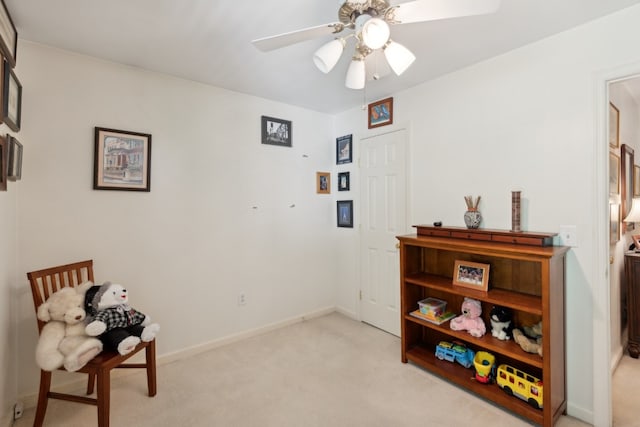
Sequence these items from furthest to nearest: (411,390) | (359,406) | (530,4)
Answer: (411,390)
(359,406)
(530,4)

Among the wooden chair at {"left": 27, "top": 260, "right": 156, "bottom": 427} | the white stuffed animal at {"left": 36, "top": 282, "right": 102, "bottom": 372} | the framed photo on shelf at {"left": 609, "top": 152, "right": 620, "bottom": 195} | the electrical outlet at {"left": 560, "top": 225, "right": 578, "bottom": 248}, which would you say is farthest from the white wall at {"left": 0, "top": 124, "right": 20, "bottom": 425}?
the framed photo on shelf at {"left": 609, "top": 152, "right": 620, "bottom": 195}

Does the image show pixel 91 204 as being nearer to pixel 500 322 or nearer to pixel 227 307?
pixel 227 307

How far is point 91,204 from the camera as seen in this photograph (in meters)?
2.17

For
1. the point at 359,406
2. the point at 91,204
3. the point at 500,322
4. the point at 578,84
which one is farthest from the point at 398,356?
the point at 91,204

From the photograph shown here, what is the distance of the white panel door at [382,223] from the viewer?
2.89 m

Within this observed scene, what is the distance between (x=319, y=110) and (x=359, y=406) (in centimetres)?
289

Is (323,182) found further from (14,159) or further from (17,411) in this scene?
(17,411)

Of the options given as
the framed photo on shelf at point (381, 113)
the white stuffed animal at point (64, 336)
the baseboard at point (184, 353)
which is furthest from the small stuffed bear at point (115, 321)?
the framed photo on shelf at point (381, 113)

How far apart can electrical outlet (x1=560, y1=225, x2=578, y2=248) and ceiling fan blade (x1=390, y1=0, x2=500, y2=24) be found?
4.76 feet

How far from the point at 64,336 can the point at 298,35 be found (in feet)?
6.82

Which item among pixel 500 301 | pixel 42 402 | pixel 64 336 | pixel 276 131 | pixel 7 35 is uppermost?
pixel 7 35

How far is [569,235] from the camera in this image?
1.85 meters

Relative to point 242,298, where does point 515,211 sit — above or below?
above

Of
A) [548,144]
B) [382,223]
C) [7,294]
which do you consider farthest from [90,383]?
[548,144]
